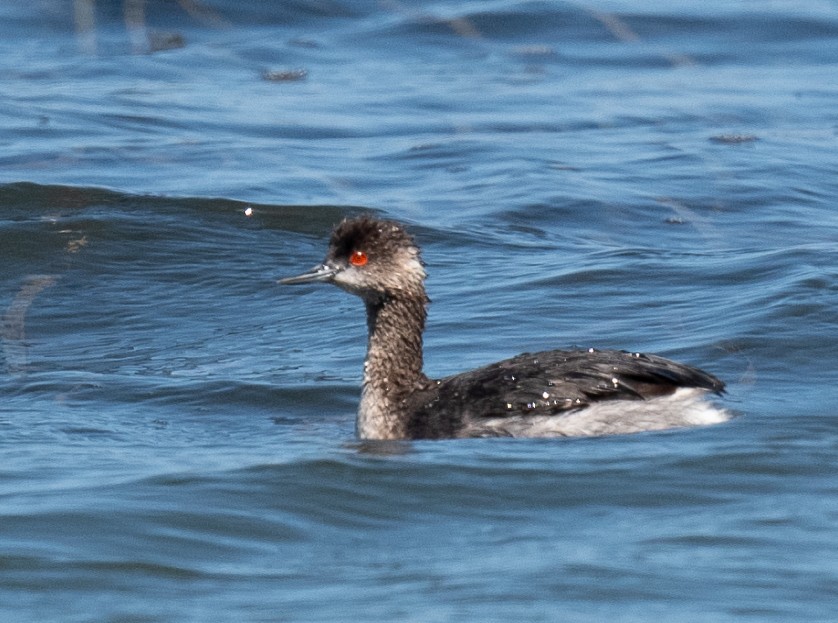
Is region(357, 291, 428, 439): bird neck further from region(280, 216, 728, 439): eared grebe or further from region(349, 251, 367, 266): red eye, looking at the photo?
region(349, 251, 367, 266): red eye

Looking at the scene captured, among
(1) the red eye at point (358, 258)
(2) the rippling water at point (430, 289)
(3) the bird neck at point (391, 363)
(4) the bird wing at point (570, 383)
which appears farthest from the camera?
(1) the red eye at point (358, 258)

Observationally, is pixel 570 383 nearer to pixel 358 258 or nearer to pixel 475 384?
pixel 475 384

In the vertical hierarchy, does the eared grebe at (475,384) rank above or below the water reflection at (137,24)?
below

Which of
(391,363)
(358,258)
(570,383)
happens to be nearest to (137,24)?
(358,258)

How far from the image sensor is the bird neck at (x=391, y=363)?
25.9 ft

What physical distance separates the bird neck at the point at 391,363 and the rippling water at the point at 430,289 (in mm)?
301

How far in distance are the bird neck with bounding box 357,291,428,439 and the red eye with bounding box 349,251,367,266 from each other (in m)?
0.23

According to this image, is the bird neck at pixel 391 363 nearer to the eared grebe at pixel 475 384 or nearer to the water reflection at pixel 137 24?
the eared grebe at pixel 475 384

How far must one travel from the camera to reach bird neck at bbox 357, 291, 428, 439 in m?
7.90

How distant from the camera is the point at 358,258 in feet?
26.5

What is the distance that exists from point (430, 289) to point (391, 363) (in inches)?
105

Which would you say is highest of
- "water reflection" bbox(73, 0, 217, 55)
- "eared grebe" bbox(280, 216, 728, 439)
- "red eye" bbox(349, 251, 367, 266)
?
"water reflection" bbox(73, 0, 217, 55)

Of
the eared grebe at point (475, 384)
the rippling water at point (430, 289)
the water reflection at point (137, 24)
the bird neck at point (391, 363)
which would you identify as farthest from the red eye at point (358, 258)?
the water reflection at point (137, 24)

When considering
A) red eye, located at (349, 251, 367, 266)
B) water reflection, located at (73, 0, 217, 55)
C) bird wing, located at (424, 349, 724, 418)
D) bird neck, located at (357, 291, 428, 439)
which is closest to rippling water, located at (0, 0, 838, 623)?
water reflection, located at (73, 0, 217, 55)
